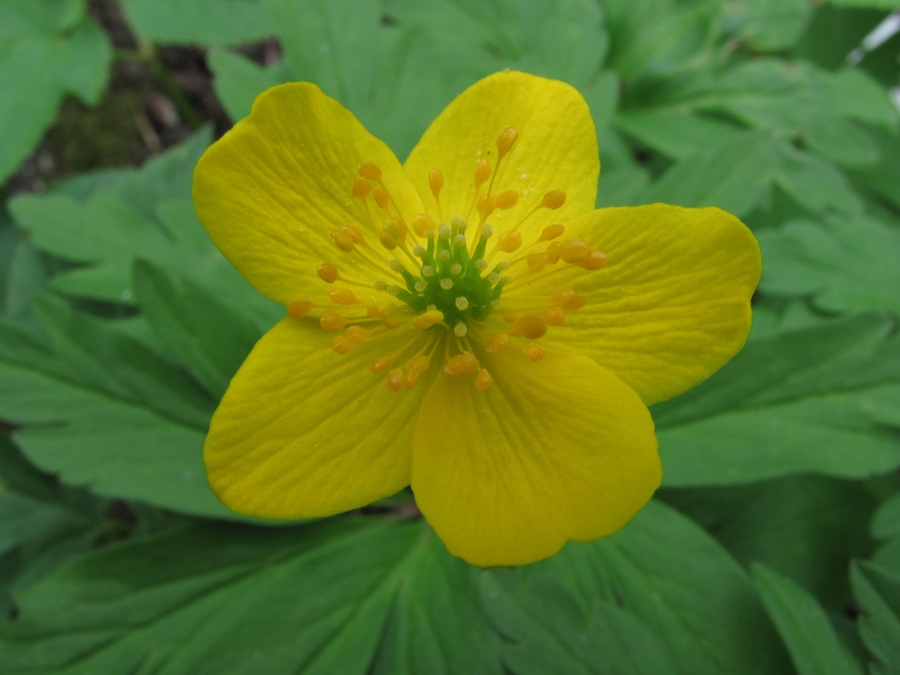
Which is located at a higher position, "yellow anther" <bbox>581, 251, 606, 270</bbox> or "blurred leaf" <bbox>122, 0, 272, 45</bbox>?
"blurred leaf" <bbox>122, 0, 272, 45</bbox>

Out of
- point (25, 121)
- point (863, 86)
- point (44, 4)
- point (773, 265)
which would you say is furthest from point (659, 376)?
point (44, 4)

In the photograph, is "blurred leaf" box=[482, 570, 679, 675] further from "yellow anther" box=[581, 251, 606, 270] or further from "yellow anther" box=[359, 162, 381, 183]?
"yellow anther" box=[359, 162, 381, 183]

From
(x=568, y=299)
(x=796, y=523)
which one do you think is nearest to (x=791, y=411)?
(x=796, y=523)

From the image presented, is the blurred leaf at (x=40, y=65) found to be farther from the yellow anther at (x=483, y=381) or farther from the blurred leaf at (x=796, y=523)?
the blurred leaf at (x=796, y=523)

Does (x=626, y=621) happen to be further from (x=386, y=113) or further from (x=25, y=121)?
(x=25, y=121)

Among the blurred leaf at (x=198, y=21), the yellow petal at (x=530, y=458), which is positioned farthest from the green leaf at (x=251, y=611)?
the blurred leaf at (x=198, y=21)

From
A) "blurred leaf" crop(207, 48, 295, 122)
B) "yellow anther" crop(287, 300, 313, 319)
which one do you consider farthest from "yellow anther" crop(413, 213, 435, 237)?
"blurred leaf" crop(207, 48, 295, 122)

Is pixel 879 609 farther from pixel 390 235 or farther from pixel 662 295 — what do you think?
pixel 390 235
